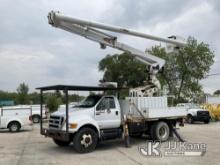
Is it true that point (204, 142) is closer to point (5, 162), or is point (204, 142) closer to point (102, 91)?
point (102, 91)

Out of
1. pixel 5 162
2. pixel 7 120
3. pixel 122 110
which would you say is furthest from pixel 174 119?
pixel 7 120

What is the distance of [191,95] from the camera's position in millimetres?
41000

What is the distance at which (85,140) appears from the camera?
12.6 metres

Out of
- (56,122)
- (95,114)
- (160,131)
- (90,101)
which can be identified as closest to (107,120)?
(95,114)

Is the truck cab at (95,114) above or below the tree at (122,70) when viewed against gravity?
below

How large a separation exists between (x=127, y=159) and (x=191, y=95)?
31.4 meters

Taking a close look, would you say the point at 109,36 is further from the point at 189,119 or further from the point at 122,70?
the point at 122,70

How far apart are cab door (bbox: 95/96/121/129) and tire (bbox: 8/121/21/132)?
10845 millimetres

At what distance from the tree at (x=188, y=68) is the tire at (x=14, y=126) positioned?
819 inches

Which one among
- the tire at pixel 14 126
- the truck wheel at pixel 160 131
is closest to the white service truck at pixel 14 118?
the tire at pixel 14 126

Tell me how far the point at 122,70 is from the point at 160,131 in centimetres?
3412

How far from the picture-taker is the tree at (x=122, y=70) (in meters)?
46.6

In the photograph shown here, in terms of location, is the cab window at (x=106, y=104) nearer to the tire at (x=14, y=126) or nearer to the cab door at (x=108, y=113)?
the cab door at (x=108, y=113)

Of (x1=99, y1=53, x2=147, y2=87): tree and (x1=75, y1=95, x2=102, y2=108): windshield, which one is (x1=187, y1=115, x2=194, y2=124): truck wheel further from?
(x1=99, y1=53, x2=147, y2=87): tree
